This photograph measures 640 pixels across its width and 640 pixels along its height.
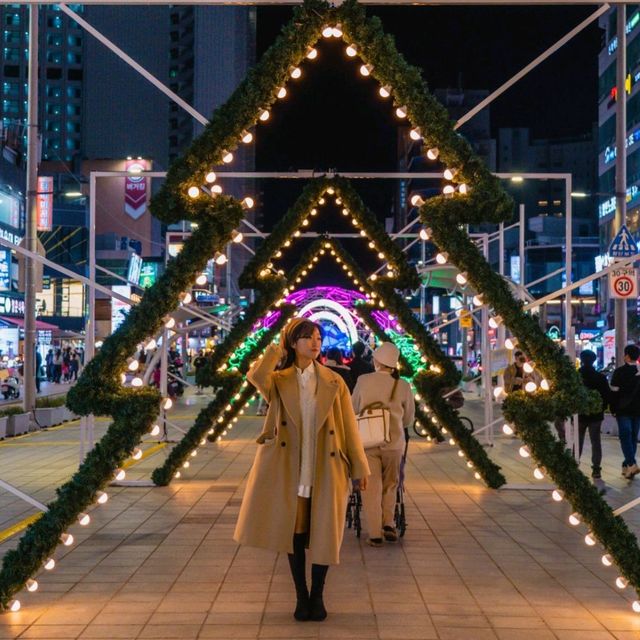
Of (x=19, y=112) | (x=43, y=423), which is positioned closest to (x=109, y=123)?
(x=19, y=112)

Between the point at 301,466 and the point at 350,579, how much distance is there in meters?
1.77

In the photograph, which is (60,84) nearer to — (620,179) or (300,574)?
(620,179)

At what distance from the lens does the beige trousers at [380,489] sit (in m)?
10.0

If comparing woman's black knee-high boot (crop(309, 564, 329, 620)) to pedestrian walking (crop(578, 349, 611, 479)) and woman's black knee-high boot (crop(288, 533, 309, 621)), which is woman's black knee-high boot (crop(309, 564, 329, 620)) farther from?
pedestrian walking (crop(578, 349, 611, 479))

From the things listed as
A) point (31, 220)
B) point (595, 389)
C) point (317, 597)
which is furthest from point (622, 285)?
point (317, 597)

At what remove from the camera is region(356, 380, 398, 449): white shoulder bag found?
1002cm

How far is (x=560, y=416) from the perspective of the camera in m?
7.81

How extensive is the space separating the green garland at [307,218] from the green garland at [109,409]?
767 cm

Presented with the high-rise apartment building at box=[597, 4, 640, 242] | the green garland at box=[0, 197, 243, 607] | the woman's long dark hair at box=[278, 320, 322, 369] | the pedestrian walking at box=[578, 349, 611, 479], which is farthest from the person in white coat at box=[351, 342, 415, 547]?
the high-rise apartment building at box=[597, 4, 640, 242]

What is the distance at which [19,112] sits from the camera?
136 meters

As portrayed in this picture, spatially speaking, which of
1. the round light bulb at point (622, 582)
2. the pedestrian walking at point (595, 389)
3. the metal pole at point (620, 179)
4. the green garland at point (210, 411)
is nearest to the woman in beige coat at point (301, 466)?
the round light bulb at point (622, 582)

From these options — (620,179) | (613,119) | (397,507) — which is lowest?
(397,507)

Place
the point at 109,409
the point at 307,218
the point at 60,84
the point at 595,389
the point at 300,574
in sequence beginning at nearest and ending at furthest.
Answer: the point at 300,574
the point at 109,409
the point at 595,389
the point at 307,218
the point at 60,84

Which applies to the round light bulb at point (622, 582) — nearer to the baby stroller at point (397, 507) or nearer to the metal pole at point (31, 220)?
the baby stroller at point (397, 507)
